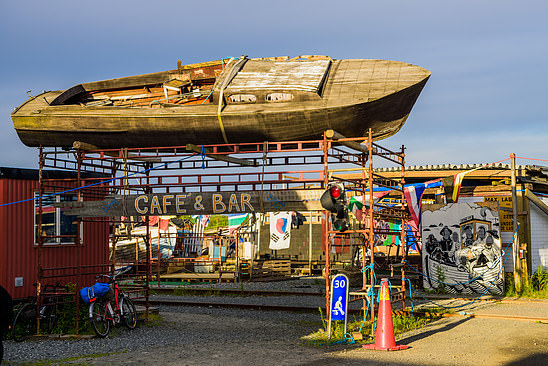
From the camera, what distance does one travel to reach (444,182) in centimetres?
2166

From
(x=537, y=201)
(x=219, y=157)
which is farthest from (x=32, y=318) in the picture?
(x=537, y=201)

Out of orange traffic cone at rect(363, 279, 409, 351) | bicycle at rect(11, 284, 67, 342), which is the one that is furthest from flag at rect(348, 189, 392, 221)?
bicycle at rect(11, 284, 67, 342)

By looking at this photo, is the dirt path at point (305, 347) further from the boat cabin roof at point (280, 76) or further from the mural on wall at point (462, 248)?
the boat cabin roof at point (280, 76)

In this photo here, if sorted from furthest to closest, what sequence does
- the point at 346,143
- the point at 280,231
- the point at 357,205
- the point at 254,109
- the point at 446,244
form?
the point at 280,231
the point at 446,244
the point at 357,205
the point at 254,109
the point at 346,143

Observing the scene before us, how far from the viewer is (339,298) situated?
12.0 metres

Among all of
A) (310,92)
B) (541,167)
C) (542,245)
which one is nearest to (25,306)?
(310,92)

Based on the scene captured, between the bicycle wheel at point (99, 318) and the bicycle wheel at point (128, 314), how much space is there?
2.07 feet

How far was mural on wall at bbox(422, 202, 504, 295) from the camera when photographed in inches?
843

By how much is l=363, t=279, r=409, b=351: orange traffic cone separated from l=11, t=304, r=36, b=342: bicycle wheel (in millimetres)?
7950

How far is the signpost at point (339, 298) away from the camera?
11.9m

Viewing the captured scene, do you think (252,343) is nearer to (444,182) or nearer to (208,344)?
(208,344)

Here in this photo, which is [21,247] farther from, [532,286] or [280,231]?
[280,231]

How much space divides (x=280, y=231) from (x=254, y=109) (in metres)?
19.2

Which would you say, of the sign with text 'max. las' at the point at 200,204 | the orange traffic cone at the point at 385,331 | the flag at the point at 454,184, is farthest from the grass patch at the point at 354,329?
the flag at the point at 454,184
